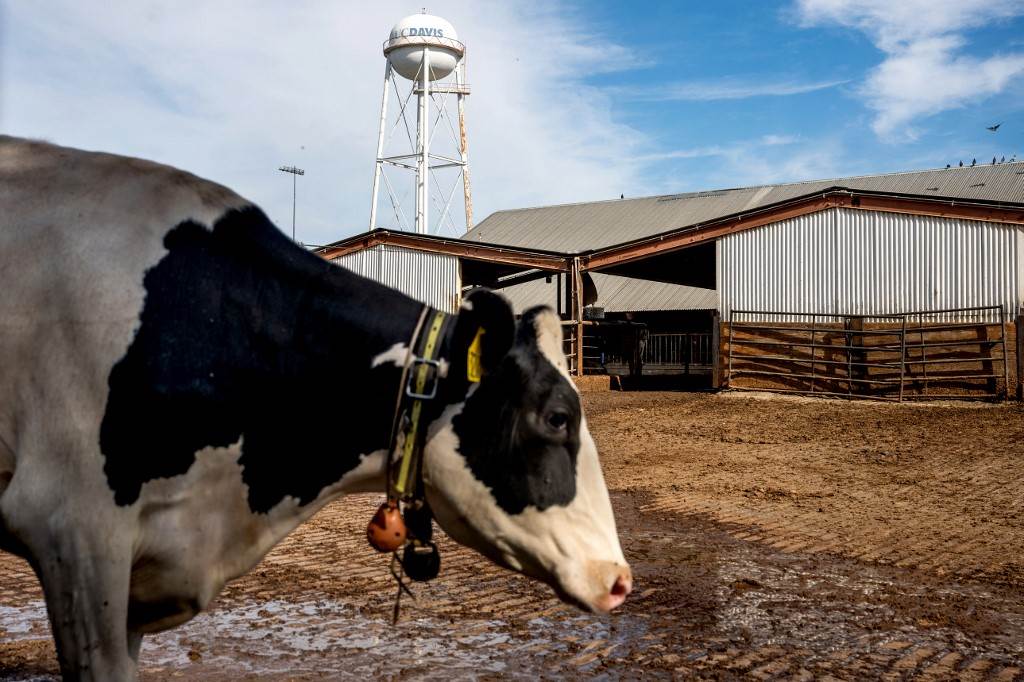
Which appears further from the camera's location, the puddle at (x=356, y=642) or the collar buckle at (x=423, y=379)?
the puddle at (x=356, y=642)

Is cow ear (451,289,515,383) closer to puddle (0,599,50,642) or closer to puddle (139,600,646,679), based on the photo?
puddle (139,600,646,679)

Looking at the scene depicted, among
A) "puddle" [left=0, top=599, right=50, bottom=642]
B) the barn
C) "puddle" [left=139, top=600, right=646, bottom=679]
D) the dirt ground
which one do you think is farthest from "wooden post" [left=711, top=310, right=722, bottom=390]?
"puddle" [left=0, top=599, right=50, bottom=642]

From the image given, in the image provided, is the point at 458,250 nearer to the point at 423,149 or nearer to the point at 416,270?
the point at 416,270

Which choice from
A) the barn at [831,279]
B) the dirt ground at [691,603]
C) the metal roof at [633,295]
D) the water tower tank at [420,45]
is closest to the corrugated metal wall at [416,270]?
the barn at [831,279]

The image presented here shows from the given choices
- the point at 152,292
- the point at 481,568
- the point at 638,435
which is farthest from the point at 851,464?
the point at 152,292

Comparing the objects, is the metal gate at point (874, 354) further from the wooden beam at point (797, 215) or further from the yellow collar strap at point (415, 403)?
the yellow collar strap at point (415, 403)

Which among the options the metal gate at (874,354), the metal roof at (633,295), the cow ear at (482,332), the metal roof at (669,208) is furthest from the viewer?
the metal roof at (669,208)

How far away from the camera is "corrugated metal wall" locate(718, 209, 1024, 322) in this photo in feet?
62.5

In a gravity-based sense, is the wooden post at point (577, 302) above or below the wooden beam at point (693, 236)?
below

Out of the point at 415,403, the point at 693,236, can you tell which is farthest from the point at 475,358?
the point at 693,236

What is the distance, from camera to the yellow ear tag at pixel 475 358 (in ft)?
8.58

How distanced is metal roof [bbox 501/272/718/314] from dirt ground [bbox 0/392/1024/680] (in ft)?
66.3

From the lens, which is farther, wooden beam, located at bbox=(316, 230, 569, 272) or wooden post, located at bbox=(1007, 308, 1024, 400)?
wooden beam, located at bbox=(316, 230, 569, 272)

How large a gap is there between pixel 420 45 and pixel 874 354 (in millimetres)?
25664
